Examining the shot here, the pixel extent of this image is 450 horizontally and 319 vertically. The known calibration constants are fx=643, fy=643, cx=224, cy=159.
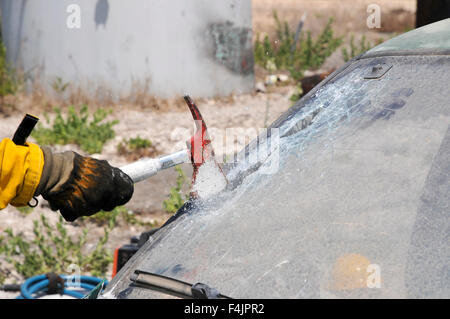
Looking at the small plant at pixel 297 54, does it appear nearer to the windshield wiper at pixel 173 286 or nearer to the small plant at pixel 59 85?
the small plant at pixel 59 85

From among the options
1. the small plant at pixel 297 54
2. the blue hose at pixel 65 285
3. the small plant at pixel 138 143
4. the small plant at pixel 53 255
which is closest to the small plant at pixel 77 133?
the small plant at pixel 138 143

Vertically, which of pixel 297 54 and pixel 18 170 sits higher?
pixel 297 54

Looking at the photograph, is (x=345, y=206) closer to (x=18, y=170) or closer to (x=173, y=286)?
(x=173, y=286)

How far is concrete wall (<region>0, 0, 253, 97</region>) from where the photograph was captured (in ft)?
21.4

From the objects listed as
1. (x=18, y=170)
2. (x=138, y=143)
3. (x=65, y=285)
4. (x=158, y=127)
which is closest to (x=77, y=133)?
(x=138, y=143)

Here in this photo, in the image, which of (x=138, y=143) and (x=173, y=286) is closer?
(x=173, y=286)

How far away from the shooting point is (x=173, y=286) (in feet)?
4.17

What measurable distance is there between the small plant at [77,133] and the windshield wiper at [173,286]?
4095 millimetres

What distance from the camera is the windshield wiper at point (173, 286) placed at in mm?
1212

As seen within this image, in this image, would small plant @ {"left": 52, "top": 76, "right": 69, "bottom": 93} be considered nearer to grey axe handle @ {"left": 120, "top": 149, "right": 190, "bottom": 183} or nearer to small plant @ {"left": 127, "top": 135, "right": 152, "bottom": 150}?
small plant @ {"left": 127, "top": 135, "right": 152, "bottom": 150}

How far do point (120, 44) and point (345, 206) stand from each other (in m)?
5.56

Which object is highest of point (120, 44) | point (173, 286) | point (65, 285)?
point (120, 44)
